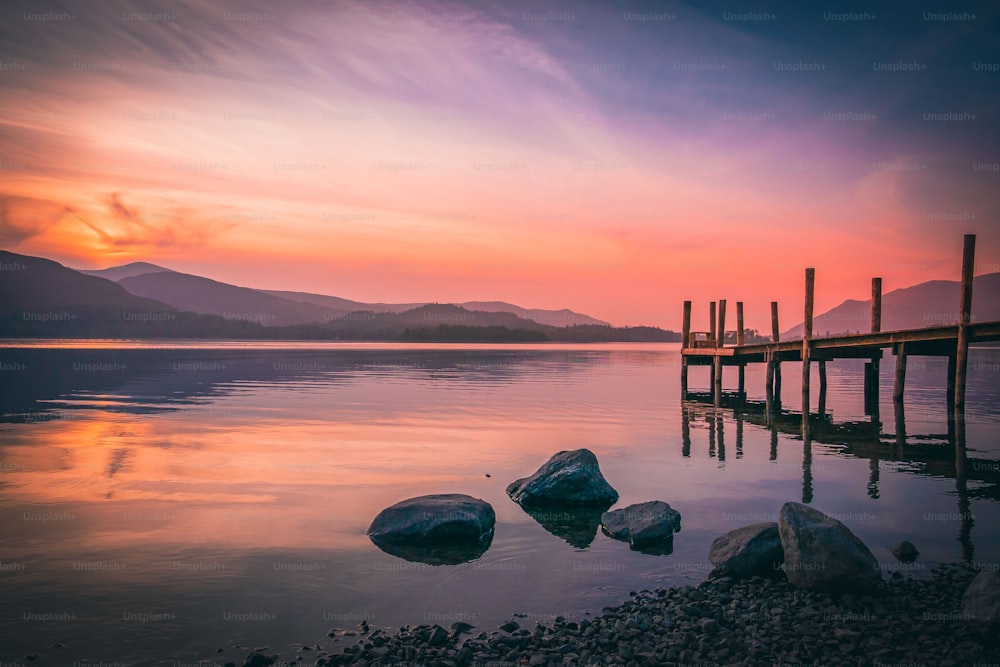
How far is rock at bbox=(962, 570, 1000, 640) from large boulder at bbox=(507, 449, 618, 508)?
7.98 meters

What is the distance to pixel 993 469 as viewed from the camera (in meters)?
18.9

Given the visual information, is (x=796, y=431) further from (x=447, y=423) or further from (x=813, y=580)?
(x=813, y=580)

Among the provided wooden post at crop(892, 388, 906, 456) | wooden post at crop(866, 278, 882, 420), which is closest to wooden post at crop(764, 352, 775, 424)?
wooden post at crop(866, 278, 882, 420)

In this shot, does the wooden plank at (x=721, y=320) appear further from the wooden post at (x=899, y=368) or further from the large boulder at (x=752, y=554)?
the large boulder at (x=752, y=554)

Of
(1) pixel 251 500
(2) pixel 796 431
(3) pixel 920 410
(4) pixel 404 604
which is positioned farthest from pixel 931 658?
(3) pixel 920 410

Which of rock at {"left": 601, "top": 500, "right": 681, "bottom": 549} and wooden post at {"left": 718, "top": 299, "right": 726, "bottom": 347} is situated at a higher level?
wooden post at {"left": 718, "top": 299, "right": 726, "bottom": 347}

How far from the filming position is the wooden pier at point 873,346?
2309cm

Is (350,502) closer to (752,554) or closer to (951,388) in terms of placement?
(752,554)

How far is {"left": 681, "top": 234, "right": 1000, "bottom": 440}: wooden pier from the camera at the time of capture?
23.1 metres

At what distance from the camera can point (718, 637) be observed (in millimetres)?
8023

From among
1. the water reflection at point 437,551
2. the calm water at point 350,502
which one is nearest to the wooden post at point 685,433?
the calm water at point 350,502

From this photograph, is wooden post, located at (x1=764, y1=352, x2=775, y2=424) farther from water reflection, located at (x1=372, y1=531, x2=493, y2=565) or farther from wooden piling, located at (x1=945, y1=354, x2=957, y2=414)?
water reflection, located at (x1=372, y1=531, x2=493, y2=565)

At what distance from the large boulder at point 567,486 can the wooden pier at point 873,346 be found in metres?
14.2

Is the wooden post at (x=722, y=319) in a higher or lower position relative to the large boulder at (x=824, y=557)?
higher
